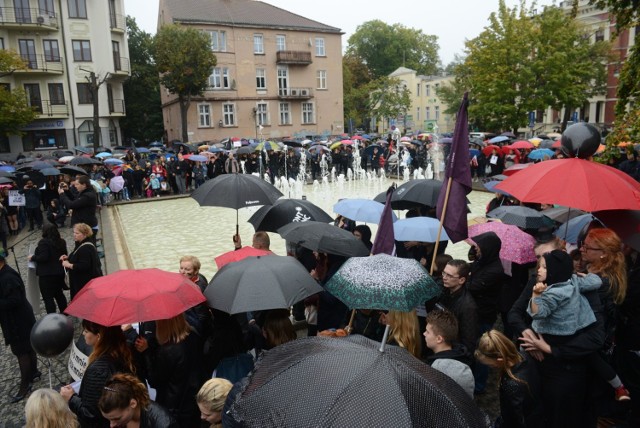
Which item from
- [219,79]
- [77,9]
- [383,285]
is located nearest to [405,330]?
[383,285]

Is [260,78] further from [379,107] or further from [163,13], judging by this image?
[379,107]

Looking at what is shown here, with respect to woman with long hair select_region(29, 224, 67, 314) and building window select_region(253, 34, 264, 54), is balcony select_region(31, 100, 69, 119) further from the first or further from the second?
woman with long hair select_region(29, 224, 67, 314)

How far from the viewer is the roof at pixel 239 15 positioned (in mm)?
46062

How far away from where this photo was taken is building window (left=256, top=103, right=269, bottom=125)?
161 ft

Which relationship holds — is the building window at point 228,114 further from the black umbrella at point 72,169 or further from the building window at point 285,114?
the black umbrella at point 72,169

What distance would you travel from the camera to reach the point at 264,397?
88.8 inches

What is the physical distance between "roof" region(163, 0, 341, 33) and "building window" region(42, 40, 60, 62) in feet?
34.4

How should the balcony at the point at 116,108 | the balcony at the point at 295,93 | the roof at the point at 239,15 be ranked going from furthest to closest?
the balcony at the point at 295,93
the roof at the point at 239,15
the balcony at the point at 116,108

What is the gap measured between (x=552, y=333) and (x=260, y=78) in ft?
160

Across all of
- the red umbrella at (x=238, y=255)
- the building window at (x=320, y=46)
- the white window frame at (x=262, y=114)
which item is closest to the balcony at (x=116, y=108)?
the white window frame at (x=262, y=114)

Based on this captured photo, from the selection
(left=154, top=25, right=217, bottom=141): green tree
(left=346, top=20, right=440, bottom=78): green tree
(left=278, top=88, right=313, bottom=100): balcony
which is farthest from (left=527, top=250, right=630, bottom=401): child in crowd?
(left=346, top=20, right=440, bottom=78): green tree

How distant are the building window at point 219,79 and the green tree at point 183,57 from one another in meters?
3.88

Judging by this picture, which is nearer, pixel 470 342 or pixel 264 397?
pixel 264 397

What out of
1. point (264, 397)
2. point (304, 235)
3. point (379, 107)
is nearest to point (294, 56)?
point (379, 107)
